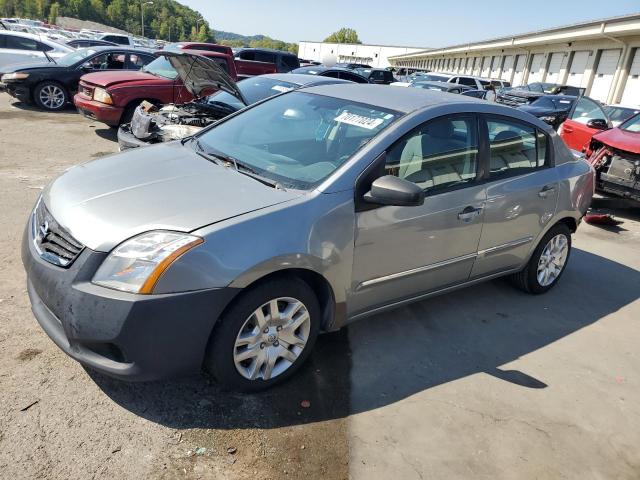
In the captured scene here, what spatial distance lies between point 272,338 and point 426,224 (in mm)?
1258

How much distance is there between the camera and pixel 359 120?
3.39 m

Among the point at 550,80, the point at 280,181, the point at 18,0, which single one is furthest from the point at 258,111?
the point at 18,0

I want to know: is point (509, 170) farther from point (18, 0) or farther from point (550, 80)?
point (18, 0)

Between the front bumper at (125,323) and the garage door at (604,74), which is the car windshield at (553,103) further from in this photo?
the garage door at (604,74)

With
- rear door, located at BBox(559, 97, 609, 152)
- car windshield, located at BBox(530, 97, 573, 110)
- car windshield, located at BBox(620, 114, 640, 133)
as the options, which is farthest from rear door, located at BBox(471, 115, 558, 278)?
car windshield, located at BBox(530, 97, 573, 110)

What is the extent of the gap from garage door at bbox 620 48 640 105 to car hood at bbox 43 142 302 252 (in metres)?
25.8

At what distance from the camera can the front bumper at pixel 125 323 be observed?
234cm

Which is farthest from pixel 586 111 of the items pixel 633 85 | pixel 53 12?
pixel 53 12

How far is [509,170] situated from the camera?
3.90 meters

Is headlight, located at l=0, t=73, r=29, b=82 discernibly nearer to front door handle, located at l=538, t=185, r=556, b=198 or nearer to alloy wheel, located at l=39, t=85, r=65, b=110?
alloy wheel, located at l=39, t=85, r=65, b=110

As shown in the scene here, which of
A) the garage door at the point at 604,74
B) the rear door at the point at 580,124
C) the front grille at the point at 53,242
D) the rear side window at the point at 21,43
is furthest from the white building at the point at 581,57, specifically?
the front grille at the point at 53,242

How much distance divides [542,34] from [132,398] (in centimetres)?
3753

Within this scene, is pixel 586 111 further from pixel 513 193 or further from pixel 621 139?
pixel 513 193

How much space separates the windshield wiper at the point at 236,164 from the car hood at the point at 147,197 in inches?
1.8
